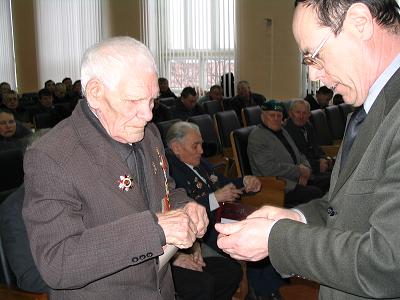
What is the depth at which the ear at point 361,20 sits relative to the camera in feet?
3.62

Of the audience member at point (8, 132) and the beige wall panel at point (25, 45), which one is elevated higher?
the beige wall panel at point (25, 45)

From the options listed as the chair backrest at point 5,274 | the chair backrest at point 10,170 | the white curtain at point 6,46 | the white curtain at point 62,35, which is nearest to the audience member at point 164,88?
the white curtain at point 62,35

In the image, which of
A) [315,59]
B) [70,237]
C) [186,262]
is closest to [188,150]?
[186,262]

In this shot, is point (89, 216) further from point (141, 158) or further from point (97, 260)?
point (141, 158)

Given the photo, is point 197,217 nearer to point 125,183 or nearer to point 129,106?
point 125,183

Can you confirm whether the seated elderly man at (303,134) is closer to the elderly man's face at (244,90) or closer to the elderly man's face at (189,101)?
the elderly man's face at (189,101)

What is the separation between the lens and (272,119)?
4.59m

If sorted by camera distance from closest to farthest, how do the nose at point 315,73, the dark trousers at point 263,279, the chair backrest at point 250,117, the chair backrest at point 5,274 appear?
1. the nose at point 315,73
2. the chair backrest at point 5,274
3. the dark trousers at point 263,279
4. the chair backrest at point 250,117

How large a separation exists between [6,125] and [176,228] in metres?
4.47

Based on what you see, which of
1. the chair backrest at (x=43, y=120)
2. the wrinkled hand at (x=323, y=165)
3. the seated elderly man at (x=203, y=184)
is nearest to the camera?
the seated elderly man at (x=203, y=184)

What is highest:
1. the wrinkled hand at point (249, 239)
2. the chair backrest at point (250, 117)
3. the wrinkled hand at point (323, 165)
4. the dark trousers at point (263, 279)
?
the wrinkled hand at point (249, 239)

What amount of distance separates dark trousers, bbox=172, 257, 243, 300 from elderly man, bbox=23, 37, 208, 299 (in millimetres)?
944

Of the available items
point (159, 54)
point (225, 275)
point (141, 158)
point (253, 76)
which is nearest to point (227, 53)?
point (253, 76)

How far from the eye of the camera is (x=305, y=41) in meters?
1.22
